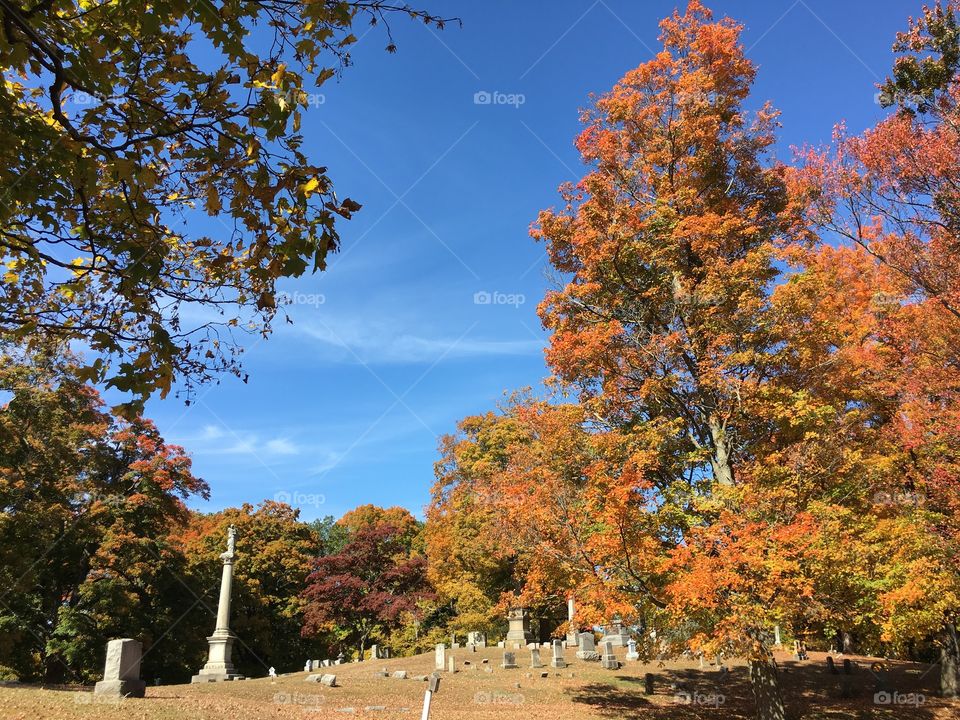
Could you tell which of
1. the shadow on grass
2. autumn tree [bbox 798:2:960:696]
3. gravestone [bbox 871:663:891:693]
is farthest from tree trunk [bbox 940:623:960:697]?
autumn tree [bbox 798:2:960:696]

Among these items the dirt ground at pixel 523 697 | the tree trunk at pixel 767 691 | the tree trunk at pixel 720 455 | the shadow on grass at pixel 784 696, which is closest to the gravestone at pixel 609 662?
the dirt ground at pixel 523 697

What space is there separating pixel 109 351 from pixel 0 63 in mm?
1946

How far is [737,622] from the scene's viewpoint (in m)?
9.75

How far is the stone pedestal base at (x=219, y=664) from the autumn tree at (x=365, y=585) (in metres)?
9.64

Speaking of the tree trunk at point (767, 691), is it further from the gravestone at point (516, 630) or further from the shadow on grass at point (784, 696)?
the gravestone at point (516, 630)

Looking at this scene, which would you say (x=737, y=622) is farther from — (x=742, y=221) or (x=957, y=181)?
(x=957, y=181)

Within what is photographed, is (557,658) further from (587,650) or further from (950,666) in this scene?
(950,666)

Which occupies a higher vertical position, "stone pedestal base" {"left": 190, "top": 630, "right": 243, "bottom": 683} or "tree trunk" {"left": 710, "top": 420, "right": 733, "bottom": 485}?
"tree trunk" {"left": 710, "top": 420, "right": 733, "bottom": 485}

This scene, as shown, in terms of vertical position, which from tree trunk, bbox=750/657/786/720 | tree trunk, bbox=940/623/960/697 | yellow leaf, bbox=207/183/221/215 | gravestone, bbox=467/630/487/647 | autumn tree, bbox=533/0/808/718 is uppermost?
autumn tree, bbox=533/0/808/718

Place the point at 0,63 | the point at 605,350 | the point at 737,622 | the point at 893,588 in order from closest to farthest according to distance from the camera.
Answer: the point at 0,63 → the point at 737,622 → the point at 893,588 → the point at 605,350

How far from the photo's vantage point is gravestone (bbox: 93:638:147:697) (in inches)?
542

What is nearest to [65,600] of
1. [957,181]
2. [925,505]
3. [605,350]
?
[605,350]

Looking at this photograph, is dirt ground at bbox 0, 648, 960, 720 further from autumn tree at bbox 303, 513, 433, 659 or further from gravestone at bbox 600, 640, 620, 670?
autumn tree at bbox 303, 513, 433, 659

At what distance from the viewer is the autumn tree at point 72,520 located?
799 inches
